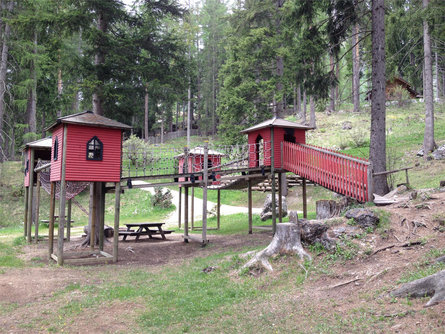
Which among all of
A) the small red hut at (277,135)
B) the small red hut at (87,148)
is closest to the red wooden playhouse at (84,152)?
the small red hut at (87,148)

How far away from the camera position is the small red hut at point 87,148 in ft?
37.8

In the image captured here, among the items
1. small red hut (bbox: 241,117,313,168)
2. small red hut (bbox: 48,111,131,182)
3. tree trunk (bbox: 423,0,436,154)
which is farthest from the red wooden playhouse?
tree trunk (bbox: 423,0,436,154)

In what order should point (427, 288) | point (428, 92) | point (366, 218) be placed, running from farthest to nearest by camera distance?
point (428, 92) → point (366, 218) → point (427, 288)

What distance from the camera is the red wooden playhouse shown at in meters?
11.4

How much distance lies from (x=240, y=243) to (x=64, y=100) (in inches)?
521

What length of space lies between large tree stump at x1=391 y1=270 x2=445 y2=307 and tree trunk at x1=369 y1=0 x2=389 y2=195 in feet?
24.9

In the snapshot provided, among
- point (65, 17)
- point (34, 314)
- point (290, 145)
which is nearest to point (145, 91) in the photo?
point (65, 17)

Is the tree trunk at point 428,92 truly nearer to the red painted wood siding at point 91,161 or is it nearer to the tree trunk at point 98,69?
the tree trunk at point 98,69

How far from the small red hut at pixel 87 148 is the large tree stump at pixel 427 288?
29.9 ft

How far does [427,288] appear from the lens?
17.0 feet

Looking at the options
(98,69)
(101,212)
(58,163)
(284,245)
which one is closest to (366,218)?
(284,245)

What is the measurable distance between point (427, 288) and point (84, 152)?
397 inches

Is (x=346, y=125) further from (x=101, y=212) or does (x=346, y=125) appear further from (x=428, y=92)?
(x=101, y=212)

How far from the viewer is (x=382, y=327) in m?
4.78
